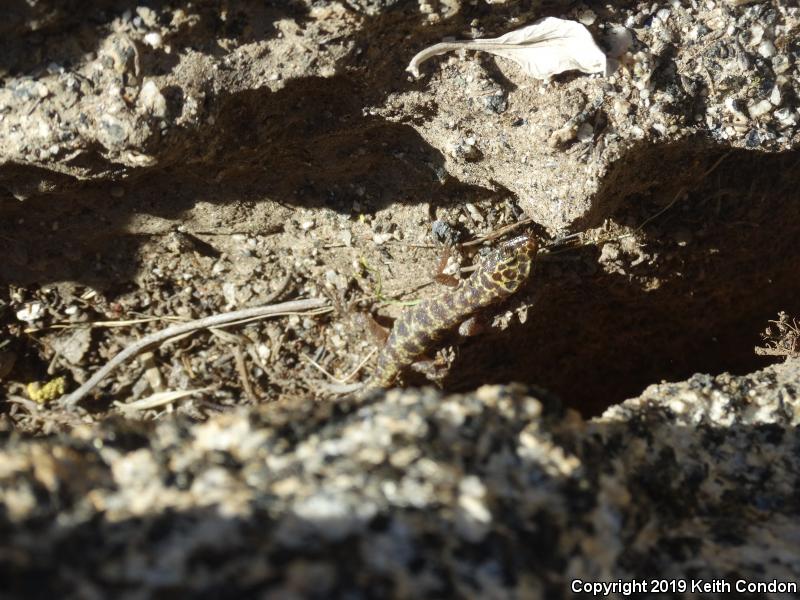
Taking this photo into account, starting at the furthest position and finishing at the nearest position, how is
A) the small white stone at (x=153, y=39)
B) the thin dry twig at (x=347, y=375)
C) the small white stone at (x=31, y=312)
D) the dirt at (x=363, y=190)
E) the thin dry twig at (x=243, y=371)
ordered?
the thin dry twig at (x=347, y=375) → the thin dry twig at (x=243, y=371) → the small white stone at (x=31, y=312) → the dirt at (x=363, y=190) → the small white stone at (x=153, y=39)

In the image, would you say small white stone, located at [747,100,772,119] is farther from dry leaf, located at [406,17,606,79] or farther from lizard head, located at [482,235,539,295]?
lizard head, located at [482,235,539,295]

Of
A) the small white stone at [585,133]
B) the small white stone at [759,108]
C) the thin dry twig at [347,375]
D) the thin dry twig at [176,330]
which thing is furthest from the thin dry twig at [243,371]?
the small white stone at [759,108]

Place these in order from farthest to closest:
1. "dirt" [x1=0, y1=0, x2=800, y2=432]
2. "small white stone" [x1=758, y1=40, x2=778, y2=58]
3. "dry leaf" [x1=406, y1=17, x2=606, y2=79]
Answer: "small white stone" [x1=758, y1=40, x2=778, y2=58] → "dry leaf" [x1=406, y1=17, x2=606, y2=79] → "dirt" [x1=0, y1=0, x2=800, y2=432]

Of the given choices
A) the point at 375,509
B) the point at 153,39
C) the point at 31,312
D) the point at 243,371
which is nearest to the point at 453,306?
the point at 243,371

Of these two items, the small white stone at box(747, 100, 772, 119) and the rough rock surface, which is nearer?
the rough rock surface

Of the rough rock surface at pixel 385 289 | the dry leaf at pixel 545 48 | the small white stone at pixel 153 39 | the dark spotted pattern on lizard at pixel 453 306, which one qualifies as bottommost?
the dark spotted pattern on lizard at pixel 453 306

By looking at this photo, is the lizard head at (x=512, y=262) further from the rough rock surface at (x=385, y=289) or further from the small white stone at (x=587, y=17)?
the small white stone at (x=587, y=17)

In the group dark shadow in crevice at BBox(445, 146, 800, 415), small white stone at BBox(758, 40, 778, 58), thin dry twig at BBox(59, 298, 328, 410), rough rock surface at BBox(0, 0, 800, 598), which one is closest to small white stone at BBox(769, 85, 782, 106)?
rough rock surface at BBox(0, 0, 800, 598)
